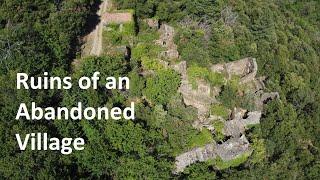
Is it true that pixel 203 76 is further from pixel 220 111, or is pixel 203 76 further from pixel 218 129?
pixel 218 129

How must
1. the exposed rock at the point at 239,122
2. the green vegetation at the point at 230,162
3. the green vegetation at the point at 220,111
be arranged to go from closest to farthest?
the green vegetation at the point at 230,162, the exposed rock at the point at 239,122, the green vegetation at the point at 220,111

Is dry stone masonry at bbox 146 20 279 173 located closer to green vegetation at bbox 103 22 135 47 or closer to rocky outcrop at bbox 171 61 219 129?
rocky outcrop at bbox 171 61 219 129

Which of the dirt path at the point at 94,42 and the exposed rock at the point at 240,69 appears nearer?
the exposed rock at the point at 240,69

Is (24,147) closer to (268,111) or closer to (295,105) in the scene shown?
(268,111)

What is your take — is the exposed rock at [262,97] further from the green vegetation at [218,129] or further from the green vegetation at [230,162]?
the green vegetation at [230,162]

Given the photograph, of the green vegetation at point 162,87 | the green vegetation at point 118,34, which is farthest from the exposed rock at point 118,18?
the green vegetation at point 162,87

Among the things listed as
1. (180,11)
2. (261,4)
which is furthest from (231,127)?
(261,4)
